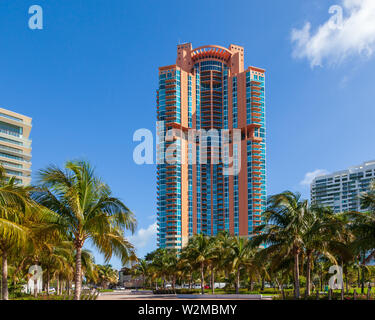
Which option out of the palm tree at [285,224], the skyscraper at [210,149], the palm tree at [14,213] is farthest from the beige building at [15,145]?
the palm tree at [14,213]

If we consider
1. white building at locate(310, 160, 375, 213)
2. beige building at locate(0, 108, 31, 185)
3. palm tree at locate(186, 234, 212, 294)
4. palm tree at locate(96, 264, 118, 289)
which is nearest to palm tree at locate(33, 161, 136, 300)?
palm tree at locate(186, 234, 212, 294)

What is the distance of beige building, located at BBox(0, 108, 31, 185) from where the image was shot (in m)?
101

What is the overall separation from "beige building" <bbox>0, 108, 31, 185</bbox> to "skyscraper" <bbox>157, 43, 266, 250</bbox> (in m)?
41.7

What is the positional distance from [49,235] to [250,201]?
114225 mm

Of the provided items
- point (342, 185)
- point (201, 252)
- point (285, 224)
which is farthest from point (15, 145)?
point (342, 185)

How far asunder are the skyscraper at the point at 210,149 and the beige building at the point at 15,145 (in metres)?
41.7

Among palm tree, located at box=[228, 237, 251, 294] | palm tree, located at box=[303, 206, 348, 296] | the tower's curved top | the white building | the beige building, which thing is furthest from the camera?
the white building

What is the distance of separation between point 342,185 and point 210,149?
247 feet

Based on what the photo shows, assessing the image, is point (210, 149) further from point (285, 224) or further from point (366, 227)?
point (366, 227)

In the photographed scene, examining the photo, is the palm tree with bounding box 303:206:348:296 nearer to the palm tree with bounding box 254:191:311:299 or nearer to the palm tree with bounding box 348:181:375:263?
the palm tree with bounding box 254:191:311:299

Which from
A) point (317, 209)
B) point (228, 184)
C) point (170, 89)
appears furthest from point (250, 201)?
point (317, 209)

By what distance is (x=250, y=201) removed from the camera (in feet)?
424

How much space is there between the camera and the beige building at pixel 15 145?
101 metres
